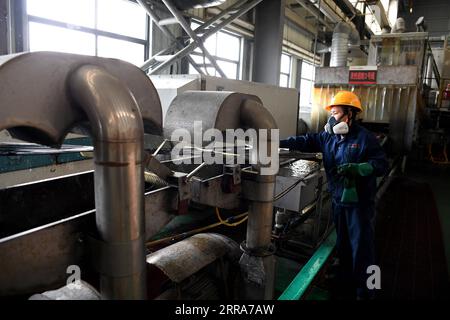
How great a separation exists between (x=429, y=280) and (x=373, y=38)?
487 cm

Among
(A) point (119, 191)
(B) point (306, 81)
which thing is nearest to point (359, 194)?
(A) point (119, 191)

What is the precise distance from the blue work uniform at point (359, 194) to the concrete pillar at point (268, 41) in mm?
3708

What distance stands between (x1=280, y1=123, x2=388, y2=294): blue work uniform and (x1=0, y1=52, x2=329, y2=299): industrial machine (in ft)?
2.79

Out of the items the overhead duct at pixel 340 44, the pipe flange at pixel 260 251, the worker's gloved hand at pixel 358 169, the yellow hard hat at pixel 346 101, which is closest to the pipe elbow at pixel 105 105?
the pipe flange at pixel 260 251

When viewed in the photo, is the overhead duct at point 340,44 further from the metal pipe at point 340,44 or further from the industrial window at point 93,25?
the industrial window at point 93,25

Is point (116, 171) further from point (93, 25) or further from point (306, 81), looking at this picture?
point (306, 81)

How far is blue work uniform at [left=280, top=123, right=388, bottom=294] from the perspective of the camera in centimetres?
205

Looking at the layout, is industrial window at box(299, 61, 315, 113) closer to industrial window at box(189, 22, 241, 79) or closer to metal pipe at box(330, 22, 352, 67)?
industrial window at box(189, 22, 241, 79)

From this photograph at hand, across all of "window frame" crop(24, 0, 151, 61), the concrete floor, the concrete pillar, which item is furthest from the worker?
the concrete pillar

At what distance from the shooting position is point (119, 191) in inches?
29.8

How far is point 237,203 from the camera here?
1378 mm

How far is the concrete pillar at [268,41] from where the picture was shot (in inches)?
223

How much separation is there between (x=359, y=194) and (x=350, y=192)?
110mm

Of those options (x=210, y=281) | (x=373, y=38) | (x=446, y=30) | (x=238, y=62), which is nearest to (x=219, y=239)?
(x=210, y=281)
